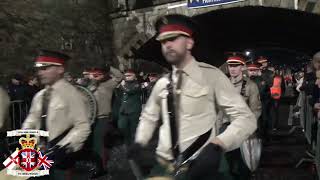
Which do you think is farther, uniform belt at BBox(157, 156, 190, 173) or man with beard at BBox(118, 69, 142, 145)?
man with beard at BBox(118, 69, 142, 145)

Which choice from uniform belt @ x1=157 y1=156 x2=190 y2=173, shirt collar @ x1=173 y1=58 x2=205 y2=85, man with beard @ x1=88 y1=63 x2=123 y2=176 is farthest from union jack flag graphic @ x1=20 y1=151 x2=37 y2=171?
man with beard @ x1=88 y1=63 x2=123 y2=176

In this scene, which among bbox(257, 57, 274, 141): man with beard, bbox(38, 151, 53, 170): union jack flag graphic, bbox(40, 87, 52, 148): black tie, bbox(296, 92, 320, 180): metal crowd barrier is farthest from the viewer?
bbox(257, 57, 274, 141): man with beard

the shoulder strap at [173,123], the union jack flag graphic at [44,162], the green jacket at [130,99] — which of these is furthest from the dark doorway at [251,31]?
the shoulder strap at [173,123]

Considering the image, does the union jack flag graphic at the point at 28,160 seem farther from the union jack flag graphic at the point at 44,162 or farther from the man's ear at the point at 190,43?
the man's ear at the point at 190,43

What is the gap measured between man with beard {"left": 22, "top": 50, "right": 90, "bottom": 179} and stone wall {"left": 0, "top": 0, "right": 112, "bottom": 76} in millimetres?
10372

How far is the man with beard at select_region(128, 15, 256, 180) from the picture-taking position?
257 cm

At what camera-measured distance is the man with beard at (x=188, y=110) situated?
2574 millimetres

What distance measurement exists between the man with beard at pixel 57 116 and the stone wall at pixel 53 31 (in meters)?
10.4

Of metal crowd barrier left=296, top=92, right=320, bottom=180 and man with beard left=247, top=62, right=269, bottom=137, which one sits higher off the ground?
man with beard left=247, top=62, right=269, bottom=137

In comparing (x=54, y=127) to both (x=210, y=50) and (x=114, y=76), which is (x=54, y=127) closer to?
(x=114, y=76)

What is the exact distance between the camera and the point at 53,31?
15.3 meters

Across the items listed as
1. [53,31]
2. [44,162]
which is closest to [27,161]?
[44,162]

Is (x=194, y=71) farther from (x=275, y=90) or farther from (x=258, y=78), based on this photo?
(x=275, y=90)

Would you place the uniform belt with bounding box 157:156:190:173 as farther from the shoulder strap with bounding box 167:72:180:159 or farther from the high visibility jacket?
the high visibility jacket
